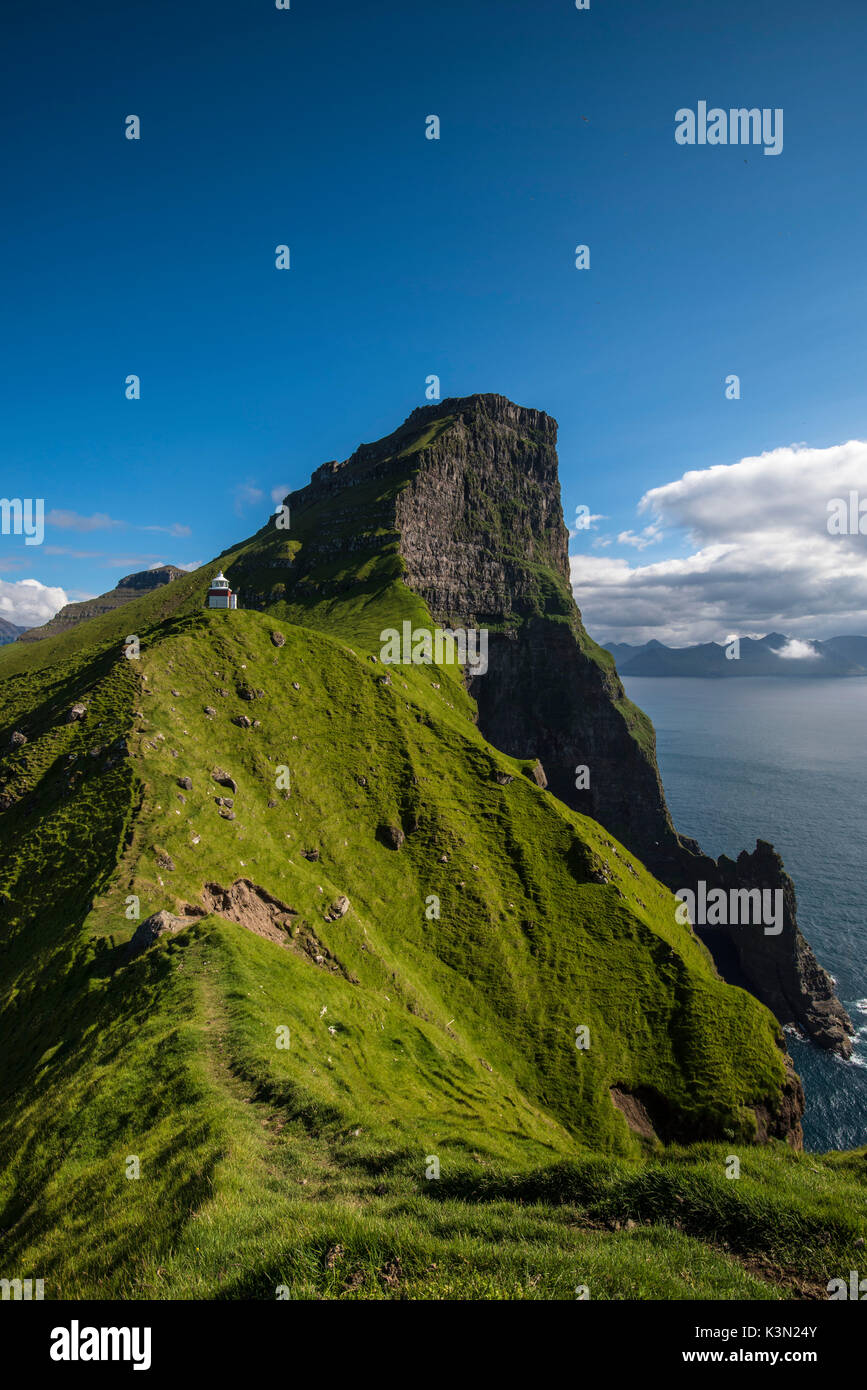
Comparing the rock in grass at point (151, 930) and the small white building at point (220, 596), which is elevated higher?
the small white building at point (220, 596)

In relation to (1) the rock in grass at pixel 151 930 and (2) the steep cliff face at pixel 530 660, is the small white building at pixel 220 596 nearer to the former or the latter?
(1) the rock in grass at pixel 151 930

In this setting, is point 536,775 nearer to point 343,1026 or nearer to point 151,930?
point 343,1026

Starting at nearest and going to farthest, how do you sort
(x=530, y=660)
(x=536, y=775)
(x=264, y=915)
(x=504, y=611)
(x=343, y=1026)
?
(x=343, y=1026), (x=264, y=915), (x=536, y=775), (x=504, y=611), (x=530, y=660)

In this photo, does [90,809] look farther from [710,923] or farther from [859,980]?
[859,980]

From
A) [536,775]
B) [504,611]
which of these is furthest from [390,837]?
[504,611]

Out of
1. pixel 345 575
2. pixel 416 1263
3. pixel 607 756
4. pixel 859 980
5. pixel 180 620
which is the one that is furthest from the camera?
pixel 607 756

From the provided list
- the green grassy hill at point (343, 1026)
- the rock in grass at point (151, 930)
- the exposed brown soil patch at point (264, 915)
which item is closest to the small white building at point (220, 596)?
the green grassy hill at point (343, 1026)

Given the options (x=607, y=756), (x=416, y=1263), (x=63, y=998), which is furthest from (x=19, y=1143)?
(x=607, y=756)
